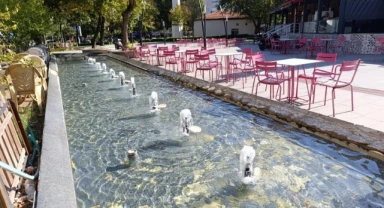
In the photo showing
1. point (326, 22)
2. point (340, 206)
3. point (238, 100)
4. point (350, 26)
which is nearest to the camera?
point (340, 206)

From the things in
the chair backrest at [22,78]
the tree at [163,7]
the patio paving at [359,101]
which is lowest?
the patio paving at [359,101]

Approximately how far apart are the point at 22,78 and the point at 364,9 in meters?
16.3

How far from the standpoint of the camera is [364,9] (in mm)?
15125

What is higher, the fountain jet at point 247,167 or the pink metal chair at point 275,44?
the pink metal chair at point 275,44

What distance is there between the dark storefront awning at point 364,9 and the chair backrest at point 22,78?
1582cm

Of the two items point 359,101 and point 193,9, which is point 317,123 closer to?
point 359,101

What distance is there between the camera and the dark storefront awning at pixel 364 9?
1474 centimetres

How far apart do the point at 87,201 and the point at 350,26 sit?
1693cm

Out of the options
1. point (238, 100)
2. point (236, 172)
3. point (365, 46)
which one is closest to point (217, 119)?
point (238, 100)

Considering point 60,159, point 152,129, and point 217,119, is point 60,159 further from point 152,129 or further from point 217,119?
point 217,119

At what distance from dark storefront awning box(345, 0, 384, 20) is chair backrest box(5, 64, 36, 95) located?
15.8 meters

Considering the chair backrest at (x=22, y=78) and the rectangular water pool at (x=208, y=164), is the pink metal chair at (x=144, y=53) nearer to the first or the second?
the chair backrest at (x=22, y=78)

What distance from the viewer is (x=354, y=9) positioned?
15.4 m

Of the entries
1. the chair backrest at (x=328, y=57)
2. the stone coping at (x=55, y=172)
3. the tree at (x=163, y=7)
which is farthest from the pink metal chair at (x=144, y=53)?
the tree at (x=163, y=7)
